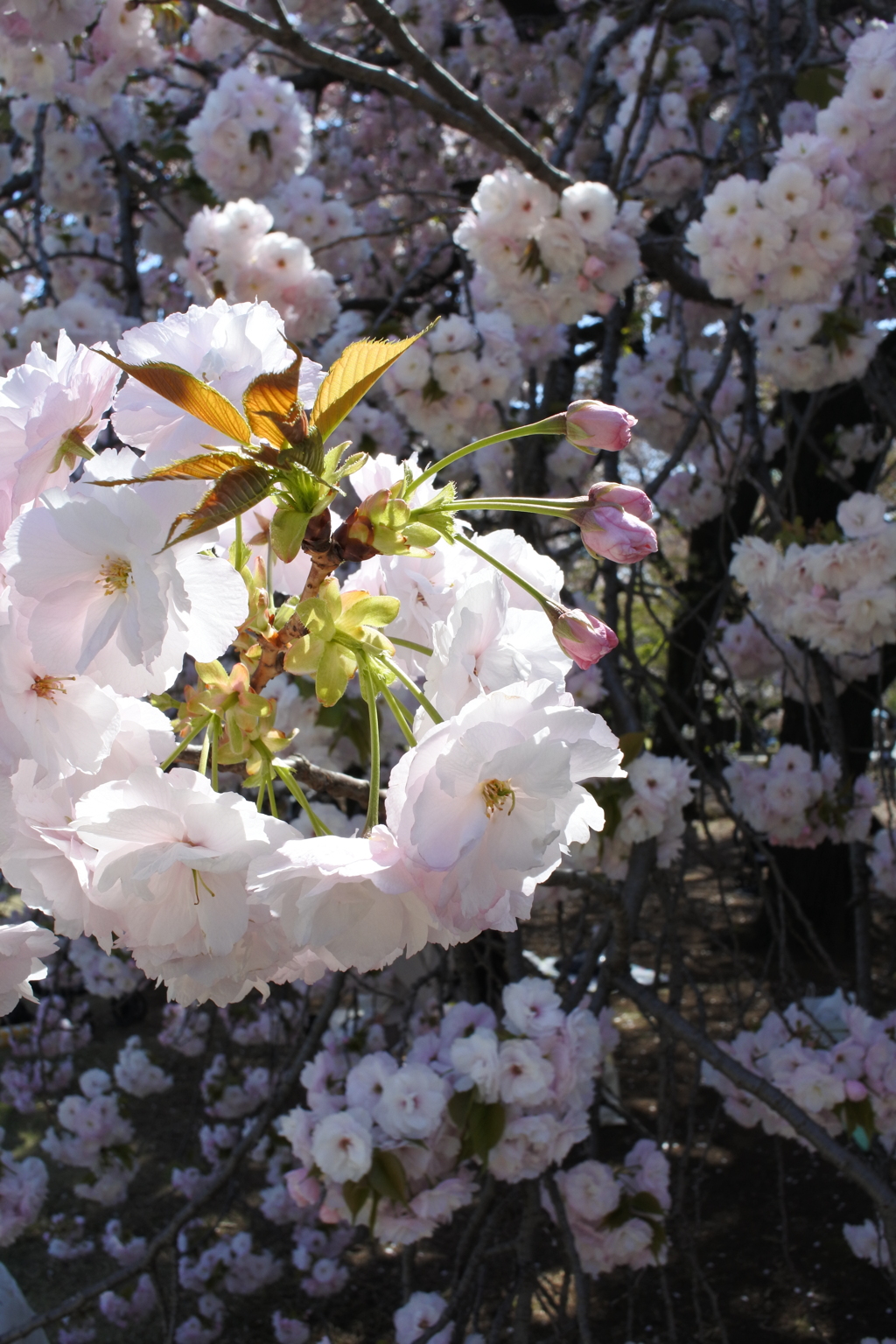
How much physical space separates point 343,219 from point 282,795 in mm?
1904

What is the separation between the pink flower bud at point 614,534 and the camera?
0.73 metres

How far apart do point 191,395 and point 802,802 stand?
2639 mm

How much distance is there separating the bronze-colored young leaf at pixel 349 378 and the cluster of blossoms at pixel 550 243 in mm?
1889

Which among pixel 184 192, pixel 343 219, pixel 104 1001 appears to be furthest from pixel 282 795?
pixel 104 1001

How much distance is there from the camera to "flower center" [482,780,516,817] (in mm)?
604

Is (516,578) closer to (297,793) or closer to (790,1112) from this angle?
(297,793)

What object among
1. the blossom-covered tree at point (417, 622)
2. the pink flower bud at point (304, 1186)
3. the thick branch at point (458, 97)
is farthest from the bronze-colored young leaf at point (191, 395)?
the pink flower bud at point (304, 1186)

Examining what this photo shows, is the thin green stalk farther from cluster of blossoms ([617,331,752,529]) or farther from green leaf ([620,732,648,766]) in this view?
cluster of blossoms ([617,331,752,529])

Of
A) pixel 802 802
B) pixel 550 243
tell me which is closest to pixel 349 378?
pixel 550 243

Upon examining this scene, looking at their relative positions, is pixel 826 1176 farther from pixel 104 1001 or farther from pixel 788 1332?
pixel 104 1001

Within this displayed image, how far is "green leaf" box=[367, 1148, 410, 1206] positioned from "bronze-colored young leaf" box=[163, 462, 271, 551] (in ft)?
4.49

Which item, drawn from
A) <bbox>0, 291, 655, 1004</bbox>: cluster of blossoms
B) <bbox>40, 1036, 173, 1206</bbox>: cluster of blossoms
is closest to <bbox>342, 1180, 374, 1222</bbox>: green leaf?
<bbox>0, 291, 655, 1004</bbox>: cluster of blossoms

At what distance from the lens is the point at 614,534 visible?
0.74 metres

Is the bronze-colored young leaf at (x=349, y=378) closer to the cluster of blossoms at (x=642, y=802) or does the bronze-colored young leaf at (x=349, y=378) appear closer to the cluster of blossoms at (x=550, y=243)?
the cluster of blossoms at (x=642, y=802)
